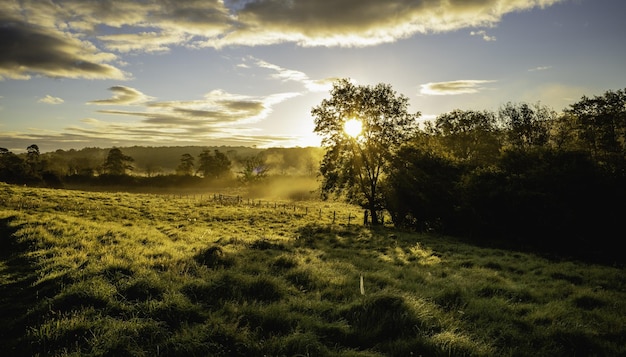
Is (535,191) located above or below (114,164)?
below

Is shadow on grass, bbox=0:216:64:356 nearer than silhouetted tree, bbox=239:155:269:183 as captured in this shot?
Yes

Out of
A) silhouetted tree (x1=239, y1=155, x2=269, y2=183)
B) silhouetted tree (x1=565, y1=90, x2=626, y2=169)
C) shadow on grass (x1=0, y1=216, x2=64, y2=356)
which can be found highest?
silhouetted tree (x1=565, y1=90, x2=626, y2=169)

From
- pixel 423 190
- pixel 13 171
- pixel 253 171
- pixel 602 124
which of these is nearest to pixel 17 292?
pixel 423 190

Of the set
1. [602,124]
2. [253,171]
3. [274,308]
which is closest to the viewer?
[274,308]

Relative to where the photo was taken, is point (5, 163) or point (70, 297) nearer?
point (70, 297)

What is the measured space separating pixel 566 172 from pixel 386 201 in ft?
54.6

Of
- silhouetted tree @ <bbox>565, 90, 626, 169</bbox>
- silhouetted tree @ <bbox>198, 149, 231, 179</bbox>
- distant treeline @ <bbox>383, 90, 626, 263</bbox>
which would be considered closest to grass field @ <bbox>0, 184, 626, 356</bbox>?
distant treeline @ <bbox>383, 90, 626, 263</bbox>

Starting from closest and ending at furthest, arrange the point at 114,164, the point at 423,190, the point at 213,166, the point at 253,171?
the point at 423,190 < the point at 114,164 < the point at 253,171 < the point at 213,166

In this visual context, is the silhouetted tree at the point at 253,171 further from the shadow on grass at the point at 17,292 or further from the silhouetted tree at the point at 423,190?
the shadow on grass at the point at 17,292

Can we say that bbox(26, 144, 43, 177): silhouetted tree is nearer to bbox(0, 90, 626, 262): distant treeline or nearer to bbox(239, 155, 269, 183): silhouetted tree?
bbox(239, 155, 269, 183): silhouetted tree

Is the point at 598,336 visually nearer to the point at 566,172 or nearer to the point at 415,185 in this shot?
the point at 566,172

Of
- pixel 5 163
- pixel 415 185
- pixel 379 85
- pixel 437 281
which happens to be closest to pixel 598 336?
pixel 437 281

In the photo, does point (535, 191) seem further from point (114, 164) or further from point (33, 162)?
point (114, 164)

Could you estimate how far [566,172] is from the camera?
2445 cm
